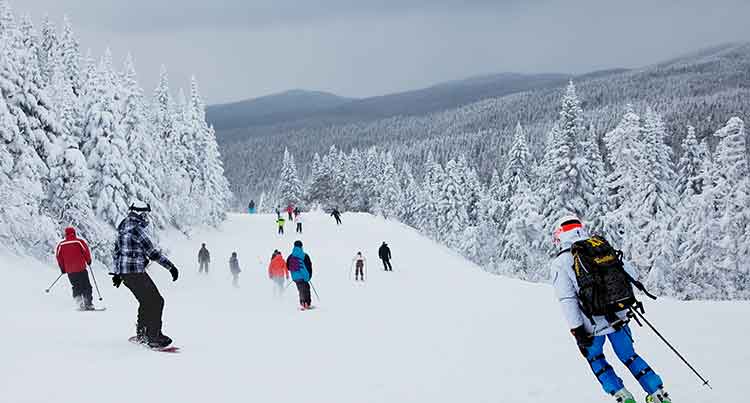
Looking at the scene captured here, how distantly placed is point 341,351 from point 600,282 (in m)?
4.97

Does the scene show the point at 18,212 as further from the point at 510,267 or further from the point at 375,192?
the point at 375,192

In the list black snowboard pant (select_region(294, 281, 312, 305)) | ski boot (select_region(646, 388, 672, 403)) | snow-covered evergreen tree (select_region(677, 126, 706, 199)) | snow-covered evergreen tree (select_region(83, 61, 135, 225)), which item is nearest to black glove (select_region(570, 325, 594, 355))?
ski boot (select_region(646, 388, 672, 403))

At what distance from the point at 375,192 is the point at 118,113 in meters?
51.3

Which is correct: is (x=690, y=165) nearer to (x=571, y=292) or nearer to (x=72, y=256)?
(x=72, y=256)

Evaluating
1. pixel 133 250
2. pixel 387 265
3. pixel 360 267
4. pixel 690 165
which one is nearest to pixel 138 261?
pixel 133 250

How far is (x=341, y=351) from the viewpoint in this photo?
9.34 metres

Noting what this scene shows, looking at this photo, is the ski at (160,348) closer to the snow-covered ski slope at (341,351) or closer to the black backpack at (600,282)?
the snow-covered ski slope at (341,351)

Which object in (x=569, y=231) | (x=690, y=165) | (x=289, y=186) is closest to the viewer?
(x=569, y=231)

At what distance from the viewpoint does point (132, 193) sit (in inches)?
1161

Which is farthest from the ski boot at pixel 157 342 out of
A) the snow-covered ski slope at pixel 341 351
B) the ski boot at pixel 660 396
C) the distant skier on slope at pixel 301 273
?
the distant skier on slope at pixel 301 273

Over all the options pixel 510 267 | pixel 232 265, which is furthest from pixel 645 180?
pixel 232 265

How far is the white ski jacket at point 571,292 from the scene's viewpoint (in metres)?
5.33

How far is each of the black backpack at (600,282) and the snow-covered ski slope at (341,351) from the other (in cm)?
149

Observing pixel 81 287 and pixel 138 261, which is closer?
pixel 138 261
